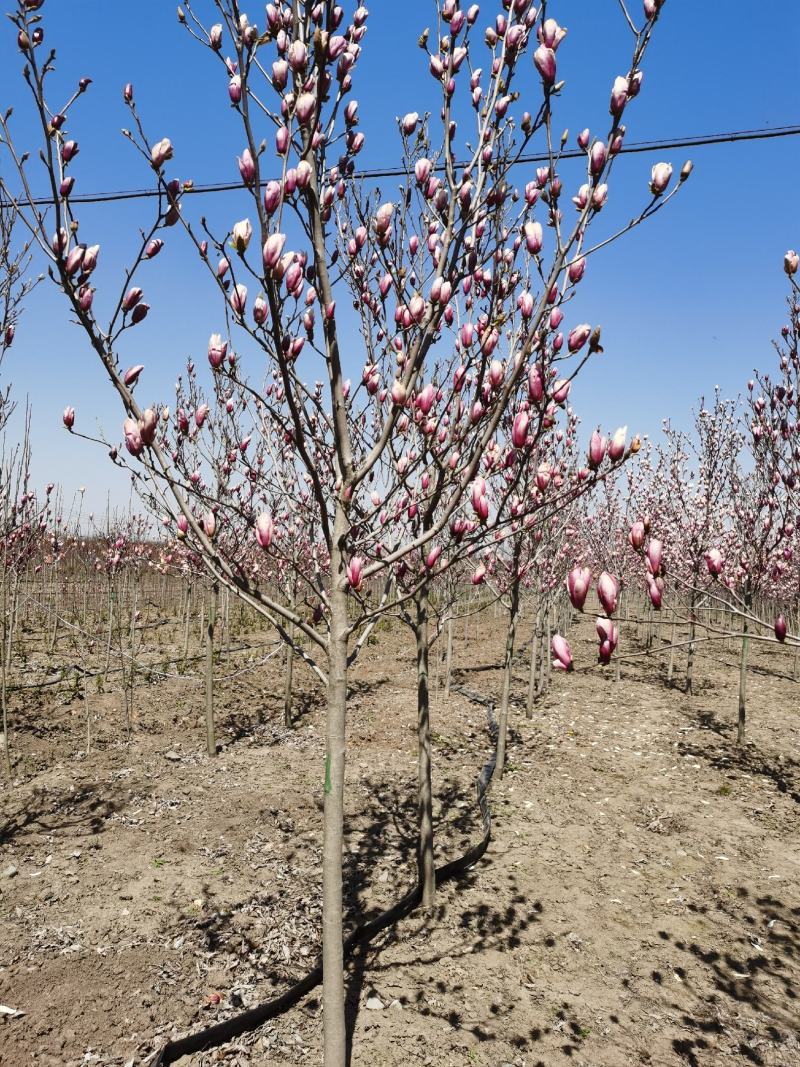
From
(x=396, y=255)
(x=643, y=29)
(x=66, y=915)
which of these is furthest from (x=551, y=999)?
(x=643, y=29)

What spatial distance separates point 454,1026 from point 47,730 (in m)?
7.90

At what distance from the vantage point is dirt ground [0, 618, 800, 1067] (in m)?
3.74

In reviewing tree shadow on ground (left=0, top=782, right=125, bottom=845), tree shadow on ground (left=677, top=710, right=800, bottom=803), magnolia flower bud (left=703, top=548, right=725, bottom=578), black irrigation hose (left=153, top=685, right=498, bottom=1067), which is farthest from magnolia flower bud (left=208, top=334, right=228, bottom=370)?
tree shadow on ground (left=677, top=710, right=800, bottom=803)

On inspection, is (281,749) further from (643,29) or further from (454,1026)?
(643,29)

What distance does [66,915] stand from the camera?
473cm

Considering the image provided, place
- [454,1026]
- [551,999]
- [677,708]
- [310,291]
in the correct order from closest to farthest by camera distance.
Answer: [310,291]
[454,1026]
[551,999]
[677,708]

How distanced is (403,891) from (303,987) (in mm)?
1497

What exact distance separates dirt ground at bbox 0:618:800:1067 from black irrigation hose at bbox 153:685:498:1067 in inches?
3.0

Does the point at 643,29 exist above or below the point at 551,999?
above

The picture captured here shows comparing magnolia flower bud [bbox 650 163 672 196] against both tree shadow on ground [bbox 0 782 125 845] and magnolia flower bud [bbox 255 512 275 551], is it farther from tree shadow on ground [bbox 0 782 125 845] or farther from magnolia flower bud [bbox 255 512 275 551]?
tree shadow on ground [bbox 0 782 125 845]

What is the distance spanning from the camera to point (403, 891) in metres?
5.34

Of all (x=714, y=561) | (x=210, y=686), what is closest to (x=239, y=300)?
(x=714, y=561)

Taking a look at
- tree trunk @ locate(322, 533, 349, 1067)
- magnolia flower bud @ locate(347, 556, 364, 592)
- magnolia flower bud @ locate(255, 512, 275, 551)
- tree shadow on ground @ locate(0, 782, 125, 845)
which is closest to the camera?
magnolia flower bud @ locate(255, 512, 275, 551)

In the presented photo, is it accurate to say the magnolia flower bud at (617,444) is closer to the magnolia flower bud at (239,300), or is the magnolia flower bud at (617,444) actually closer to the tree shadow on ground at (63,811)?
the magnolia flower bud at (239,300)
